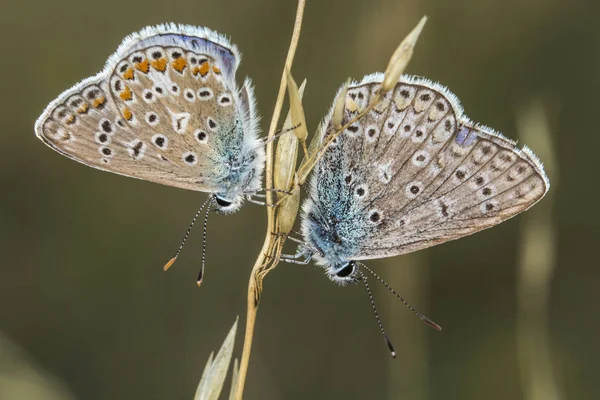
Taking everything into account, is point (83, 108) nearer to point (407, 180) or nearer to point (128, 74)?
point (128, 74)

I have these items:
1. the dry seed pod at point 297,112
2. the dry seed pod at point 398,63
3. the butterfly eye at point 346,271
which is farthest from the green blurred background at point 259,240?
the dry seed pod at point 398,63

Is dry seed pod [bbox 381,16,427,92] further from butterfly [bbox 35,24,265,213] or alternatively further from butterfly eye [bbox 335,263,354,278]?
butterfly eye [bbox 335,263,354,278]

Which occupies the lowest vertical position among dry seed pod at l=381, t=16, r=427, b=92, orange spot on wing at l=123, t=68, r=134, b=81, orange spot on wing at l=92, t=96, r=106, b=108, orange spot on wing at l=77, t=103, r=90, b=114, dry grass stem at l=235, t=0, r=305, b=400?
dry grass stem at l=235, t=0, r=305, b=400

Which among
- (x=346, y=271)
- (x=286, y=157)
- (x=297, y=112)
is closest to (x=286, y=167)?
(x=286, y=157)

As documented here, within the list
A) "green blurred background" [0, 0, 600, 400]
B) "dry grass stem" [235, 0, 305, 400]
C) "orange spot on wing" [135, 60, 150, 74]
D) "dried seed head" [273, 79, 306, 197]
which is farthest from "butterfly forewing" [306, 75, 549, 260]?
"green blurred background" [0, 0, 600, 400]

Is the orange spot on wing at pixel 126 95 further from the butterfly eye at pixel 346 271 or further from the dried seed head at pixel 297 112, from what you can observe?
the butterfly eye at pixel 346 271

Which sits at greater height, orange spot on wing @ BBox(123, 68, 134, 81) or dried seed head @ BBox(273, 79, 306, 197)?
orange spot on wing @ BBox(123, 68, 134, 81)

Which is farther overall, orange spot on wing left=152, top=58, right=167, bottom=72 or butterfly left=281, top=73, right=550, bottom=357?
orange spot on wing left=152, top=58, right=167, bottom=72

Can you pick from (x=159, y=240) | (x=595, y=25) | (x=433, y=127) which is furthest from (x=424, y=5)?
(x=159, y=240)
